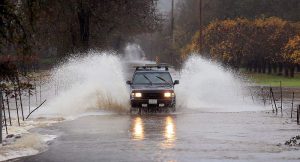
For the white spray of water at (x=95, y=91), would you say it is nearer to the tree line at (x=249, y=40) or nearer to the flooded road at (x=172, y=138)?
the flooded road at (x=172, y=138)

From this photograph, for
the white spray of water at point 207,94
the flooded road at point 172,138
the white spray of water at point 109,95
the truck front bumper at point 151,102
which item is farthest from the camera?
the white spray of water at point 207,94

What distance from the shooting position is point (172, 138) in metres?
17.7

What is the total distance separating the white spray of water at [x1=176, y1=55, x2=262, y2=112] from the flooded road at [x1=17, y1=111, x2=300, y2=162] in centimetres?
491

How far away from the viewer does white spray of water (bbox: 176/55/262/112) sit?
3062 cm

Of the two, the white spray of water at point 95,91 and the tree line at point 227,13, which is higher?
the tree line at point 227,13

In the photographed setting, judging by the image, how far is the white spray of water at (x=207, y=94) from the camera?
3062cm

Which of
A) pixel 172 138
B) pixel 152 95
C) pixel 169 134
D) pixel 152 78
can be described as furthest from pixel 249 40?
pixel 172 138

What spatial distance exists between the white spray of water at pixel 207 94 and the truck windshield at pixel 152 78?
2.37 metres

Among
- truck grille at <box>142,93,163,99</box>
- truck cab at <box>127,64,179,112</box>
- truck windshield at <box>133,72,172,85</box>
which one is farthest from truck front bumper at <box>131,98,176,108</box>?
truck windshield at <box>133,72,172,85</box>

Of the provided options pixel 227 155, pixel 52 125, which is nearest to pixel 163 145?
pixel 227 155

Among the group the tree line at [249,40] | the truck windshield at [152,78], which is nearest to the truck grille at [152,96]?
the truck windshield at [152,78]

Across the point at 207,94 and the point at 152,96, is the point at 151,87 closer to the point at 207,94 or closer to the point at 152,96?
the point at 152,96

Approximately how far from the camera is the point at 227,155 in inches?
571

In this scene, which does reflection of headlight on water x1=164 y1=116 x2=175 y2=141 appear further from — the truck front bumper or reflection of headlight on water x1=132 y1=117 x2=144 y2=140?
the truck front bumper
